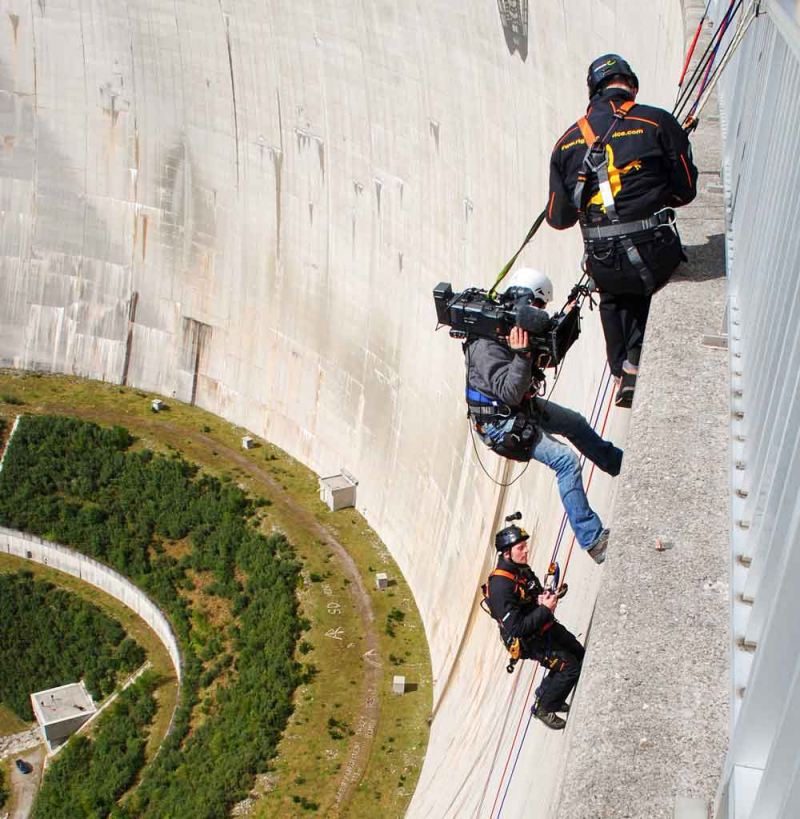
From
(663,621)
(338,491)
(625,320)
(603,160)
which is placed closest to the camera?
(663,621)

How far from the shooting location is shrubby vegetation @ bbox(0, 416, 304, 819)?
1717cm

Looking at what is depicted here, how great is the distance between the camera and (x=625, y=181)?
22.4ft

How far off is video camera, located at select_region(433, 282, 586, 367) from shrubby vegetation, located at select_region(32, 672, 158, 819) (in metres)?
13.1

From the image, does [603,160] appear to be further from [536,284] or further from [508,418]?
[508,418]

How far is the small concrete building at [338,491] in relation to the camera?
2189 cm

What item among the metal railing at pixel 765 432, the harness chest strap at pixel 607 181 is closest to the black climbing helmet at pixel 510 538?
the harness chest strap at pixel 607 181

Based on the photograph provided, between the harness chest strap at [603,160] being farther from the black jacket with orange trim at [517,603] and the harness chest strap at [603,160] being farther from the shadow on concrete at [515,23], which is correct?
the shadow on concrete at [515,23]

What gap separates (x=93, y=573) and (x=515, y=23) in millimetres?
14506

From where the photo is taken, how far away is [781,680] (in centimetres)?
273

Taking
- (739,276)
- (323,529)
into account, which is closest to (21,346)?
(323,529)

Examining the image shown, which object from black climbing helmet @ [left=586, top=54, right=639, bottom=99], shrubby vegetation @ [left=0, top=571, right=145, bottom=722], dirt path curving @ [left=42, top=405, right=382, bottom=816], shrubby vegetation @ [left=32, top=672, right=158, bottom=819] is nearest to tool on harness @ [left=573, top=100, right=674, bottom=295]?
black climbing helmet @ [left=586, top=54, right=639, bottom=99]

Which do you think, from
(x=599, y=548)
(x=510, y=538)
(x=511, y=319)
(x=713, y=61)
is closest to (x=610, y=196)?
(x=511, y=319)

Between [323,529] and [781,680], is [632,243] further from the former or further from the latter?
[323,529]

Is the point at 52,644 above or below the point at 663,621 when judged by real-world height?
above
